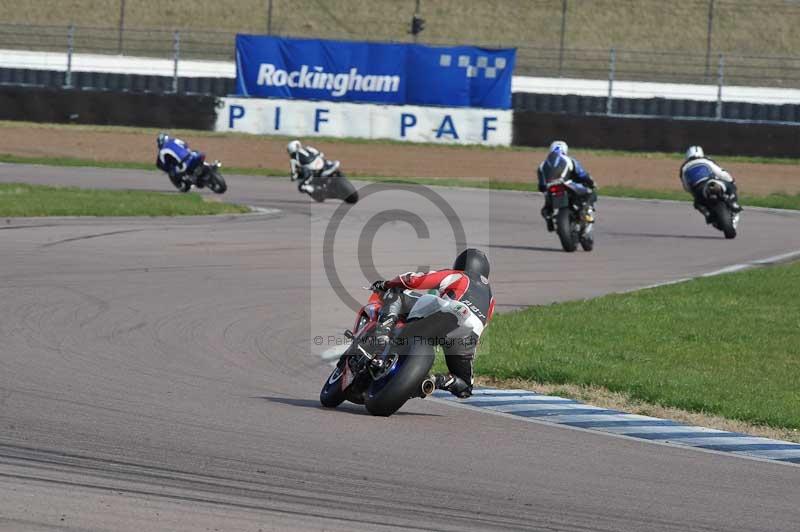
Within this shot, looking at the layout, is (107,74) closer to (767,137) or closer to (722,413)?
(767,137)

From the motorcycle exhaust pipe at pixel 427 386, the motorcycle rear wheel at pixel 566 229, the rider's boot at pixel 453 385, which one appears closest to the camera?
the motorcycle exhaust pipe at pixel 427 386

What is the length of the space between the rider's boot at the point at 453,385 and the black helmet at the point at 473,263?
638 millimetres

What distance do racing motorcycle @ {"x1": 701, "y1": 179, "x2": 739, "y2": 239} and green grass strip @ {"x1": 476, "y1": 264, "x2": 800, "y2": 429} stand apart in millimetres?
6606

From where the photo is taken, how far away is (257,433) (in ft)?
25.1

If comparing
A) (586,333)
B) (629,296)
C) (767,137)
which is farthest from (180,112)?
(586,333)

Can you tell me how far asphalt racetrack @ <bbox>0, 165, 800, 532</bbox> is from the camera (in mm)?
6090

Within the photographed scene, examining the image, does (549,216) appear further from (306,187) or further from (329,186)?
(306,187)

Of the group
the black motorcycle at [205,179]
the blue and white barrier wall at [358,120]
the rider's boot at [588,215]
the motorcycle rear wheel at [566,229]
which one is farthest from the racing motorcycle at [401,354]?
the blue and white barrier wall at [358,120]

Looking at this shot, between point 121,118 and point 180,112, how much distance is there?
1483 mm

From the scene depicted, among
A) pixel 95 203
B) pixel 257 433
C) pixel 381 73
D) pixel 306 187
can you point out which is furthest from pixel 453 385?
pixel 381 73

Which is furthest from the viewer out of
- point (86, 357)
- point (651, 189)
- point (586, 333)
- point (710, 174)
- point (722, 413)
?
point (651, 189)

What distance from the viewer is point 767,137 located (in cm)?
3194

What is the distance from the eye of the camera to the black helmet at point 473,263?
28.6 ft

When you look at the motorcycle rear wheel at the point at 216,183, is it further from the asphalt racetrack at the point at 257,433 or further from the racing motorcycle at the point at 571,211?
the asphalt racetrack at the point at 257,433
